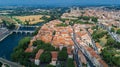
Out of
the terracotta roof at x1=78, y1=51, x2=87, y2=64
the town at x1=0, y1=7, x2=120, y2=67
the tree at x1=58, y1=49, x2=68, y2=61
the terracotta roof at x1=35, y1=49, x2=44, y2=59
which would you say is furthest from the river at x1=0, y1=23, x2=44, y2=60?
the terracotta roof at x1=78, y1=51, x2=87, y2=64

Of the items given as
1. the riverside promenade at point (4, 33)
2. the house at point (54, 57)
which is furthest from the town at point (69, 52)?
the riverside promenade at point (4, 33)

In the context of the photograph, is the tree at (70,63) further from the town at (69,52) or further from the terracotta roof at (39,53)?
the terracotta roof at (39,53)

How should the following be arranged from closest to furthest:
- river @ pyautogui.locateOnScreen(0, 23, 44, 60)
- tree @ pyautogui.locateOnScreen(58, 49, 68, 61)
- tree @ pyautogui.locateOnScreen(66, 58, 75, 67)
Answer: tree @ pyautogui.locateOnScreen(66, 58, 75, 67)
tree @ pyautogui.locateOnScreen(58, 49, 68, 61)
river @ pyautogui.locateOnScreen(0, 23, 44, 60)

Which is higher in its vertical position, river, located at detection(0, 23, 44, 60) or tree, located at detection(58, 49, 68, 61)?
tree, located at detection(58, 49, 68, 61)

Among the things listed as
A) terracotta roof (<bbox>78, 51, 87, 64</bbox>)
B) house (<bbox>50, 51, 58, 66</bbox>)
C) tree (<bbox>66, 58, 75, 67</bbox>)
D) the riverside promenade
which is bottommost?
the riverside promenade

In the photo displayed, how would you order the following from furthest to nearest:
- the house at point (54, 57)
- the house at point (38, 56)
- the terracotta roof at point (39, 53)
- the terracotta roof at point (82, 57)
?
the terracotta roof at point (39, 53)
the house at point (38, 56)
the terracotta roof at point (82, 57)
the house at point (54, 57)

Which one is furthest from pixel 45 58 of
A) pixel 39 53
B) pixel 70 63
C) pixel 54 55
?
pixel 70 63

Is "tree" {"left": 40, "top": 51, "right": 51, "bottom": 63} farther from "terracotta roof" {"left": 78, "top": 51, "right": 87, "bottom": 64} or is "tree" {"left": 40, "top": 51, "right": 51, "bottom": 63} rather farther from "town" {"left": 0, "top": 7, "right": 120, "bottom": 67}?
"terracotta roof" {"left": 78, "top": 51, "right": 87, "bottom": 64}

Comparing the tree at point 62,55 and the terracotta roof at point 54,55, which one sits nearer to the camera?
the terracotta roof at point 54,55

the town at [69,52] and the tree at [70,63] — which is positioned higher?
the tree at [70,63]

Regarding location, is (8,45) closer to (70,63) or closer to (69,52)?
(69,52)

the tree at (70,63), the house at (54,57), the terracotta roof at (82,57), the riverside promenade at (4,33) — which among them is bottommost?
the riverside promenade at (4,33)

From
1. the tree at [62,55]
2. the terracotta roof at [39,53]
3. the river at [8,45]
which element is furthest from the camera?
the river at [8,45]
